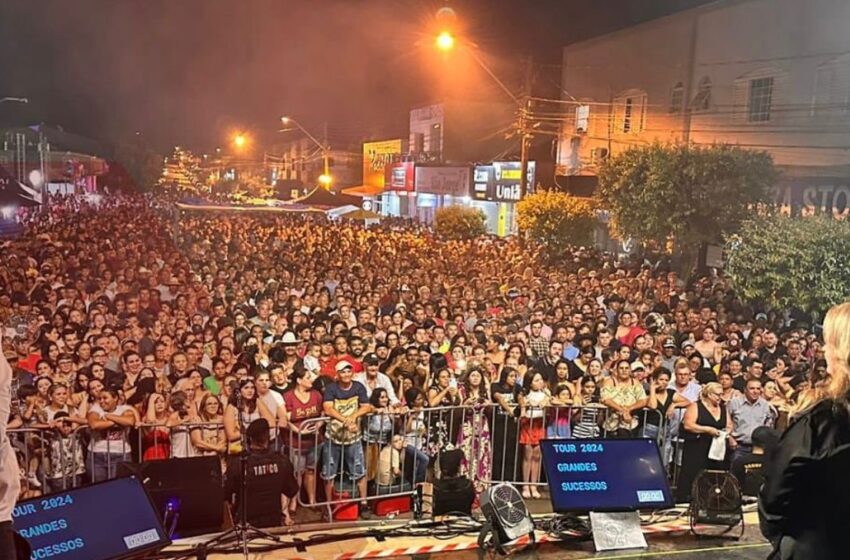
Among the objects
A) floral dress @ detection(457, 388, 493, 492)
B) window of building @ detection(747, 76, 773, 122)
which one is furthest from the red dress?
window of building @ detection(747, 76, 773, 122)

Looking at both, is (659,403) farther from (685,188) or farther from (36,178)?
(36,178)

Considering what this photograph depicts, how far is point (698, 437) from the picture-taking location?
17.2 ft

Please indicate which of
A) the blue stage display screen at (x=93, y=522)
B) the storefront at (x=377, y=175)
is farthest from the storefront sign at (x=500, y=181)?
the blue stage display screen at (x=93, y=522)

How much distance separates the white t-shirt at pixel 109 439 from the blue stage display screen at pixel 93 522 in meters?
0.93

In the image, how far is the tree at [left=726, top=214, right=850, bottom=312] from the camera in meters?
6.00

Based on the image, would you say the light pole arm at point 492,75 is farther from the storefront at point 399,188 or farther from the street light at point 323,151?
the street light at point 323,151

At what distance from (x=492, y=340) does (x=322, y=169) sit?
6.30ft

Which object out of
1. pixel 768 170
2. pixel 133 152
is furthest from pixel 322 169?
pixel 768 170

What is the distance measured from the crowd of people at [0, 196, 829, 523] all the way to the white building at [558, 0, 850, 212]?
1065 millimetres

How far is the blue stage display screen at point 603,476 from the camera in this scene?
171 inches

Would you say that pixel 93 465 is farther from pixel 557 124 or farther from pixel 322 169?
pixel 557 124

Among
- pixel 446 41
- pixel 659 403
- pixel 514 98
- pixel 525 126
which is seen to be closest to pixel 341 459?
pixel 659 403

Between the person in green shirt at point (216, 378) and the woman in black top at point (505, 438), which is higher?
the person in green shirt at point (216, 378)

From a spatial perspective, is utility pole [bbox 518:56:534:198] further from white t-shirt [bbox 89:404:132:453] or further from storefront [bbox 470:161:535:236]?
white t-shirt [bbox 89:404:132:453]
